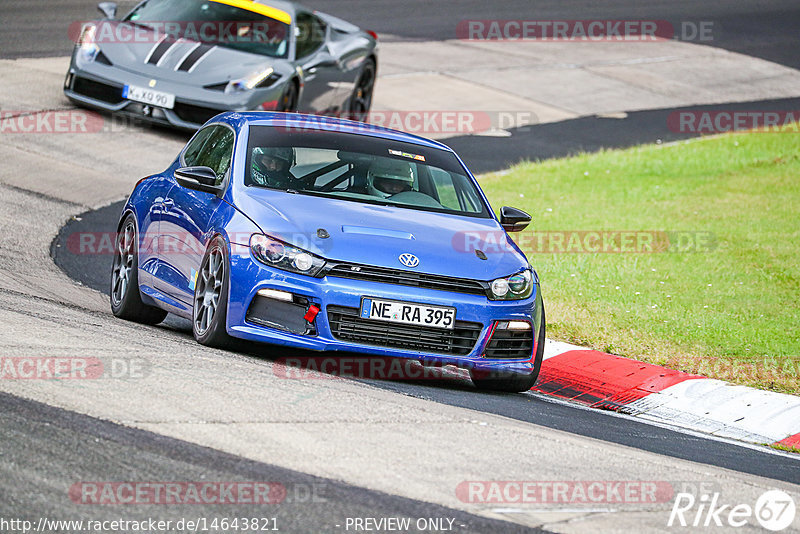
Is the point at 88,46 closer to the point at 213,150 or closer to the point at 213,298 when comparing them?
the point at 213,150

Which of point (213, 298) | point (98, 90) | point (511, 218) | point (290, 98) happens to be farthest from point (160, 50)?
point (213, 298)

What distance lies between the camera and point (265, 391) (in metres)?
5.96

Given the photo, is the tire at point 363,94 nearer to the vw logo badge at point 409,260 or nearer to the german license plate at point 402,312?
the vw logo badge at point 409,260

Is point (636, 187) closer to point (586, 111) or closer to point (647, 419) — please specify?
point (586, 111)

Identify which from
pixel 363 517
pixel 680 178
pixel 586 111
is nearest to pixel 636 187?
pixel 680 178

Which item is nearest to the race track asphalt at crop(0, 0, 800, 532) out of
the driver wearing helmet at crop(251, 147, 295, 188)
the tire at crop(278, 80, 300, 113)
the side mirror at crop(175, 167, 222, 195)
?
the side mirror at crop(175, 167, 222, 195)

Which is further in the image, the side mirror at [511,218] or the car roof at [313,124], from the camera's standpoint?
the car roof at [313,124]

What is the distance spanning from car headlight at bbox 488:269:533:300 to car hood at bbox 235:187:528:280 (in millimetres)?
42

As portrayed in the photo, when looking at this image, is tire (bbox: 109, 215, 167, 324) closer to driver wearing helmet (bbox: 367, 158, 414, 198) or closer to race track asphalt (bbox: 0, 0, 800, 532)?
race track asphalt (bbox: 0, 0, 800, 532)

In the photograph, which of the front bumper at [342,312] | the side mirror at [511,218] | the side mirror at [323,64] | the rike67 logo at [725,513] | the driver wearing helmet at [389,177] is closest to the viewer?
the rike67 logo at [725,513]

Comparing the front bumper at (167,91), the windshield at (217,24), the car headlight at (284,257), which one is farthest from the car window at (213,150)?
the windshield at (217,24)

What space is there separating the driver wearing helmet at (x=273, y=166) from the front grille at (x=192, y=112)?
251 inches

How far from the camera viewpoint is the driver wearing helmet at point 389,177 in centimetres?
819

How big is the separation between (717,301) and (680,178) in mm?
6178
